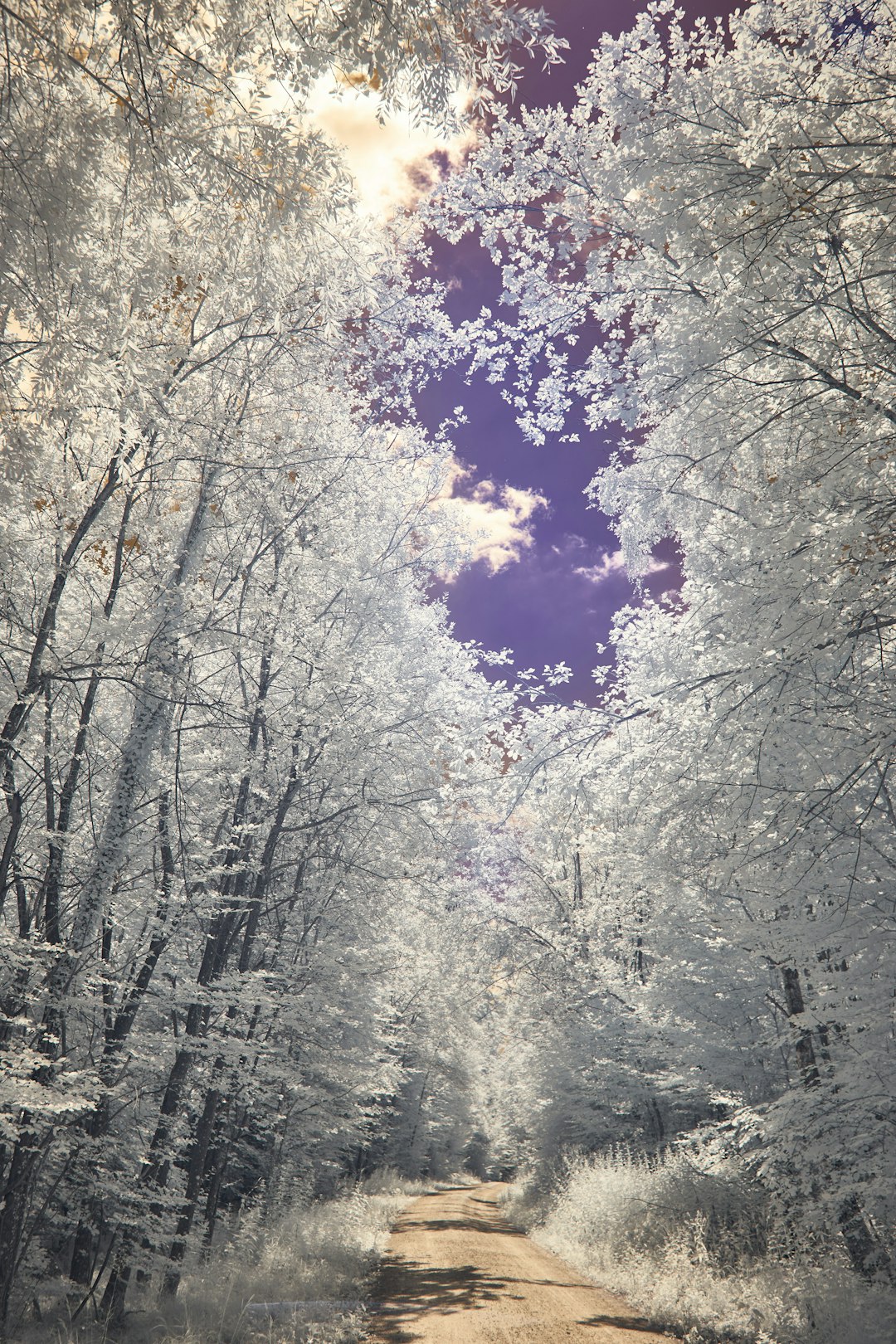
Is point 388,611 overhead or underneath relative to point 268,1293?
overhead

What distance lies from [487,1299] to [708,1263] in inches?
121

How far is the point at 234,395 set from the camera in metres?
8.01

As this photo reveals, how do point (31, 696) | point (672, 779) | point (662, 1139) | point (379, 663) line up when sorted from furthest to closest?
point (662, 1139)
point (379, 663)
point (672, 779)
point (31, 696)

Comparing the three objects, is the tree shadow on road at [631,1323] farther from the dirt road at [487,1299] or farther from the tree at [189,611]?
the tree at [189,611]

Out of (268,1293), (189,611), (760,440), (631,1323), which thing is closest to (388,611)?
(189,611)

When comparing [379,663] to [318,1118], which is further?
[318,1118]

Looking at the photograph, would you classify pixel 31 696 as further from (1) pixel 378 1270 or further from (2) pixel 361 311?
(1) pixel 378 1270

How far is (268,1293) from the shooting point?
8.42 metres

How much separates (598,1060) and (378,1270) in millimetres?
6826

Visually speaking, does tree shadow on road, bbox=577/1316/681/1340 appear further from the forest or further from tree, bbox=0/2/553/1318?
tree, bbox=0/2/553/1318

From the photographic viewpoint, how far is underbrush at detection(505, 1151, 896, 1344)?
6.54 m

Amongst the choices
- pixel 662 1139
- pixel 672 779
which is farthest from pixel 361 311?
pixel 662 1139

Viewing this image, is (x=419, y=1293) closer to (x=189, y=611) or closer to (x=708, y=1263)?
(x=708, y=1263)

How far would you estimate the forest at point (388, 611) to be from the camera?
4.20m
